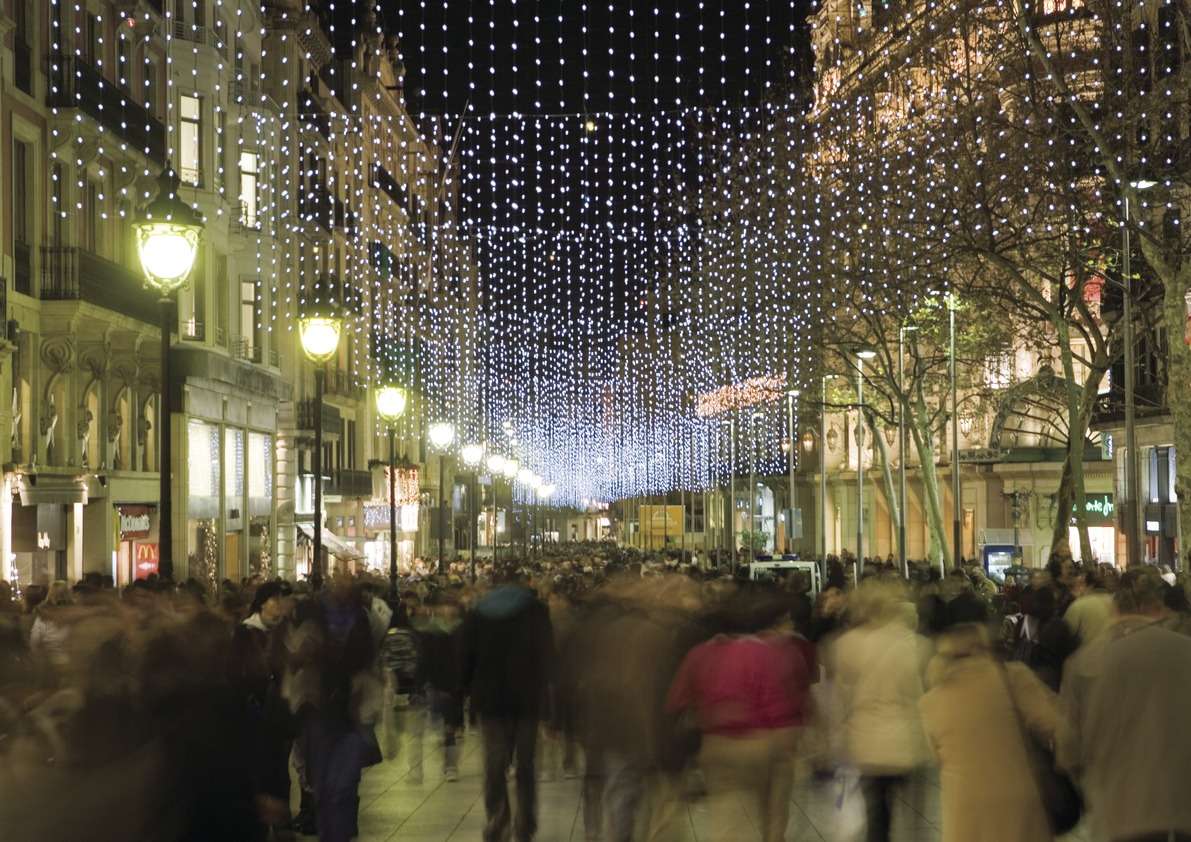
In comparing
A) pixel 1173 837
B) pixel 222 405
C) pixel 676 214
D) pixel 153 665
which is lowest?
pixel 1173 837

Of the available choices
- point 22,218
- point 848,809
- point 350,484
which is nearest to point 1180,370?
point 848,809

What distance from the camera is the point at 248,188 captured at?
43969 millimetres

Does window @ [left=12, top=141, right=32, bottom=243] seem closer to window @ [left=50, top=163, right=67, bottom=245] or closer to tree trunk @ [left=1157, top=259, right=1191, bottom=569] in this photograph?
window @ [left=50, top=163, right=67, bottom=245]

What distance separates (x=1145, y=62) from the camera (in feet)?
124

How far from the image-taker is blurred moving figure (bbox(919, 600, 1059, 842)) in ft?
26.3

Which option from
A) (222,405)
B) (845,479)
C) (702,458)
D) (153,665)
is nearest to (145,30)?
(222,405)

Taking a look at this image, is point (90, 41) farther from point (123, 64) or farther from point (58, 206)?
point (58, 206)

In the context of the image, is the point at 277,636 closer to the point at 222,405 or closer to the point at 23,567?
the point at 23,567

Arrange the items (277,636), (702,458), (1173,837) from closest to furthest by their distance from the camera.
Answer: (1173,837)
(277,636)
(702,458)

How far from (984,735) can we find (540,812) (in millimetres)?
6753

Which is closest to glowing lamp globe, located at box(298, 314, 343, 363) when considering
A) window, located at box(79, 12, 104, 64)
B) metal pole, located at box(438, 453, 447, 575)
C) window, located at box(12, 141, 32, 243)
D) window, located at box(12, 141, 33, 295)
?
window, located at box(12, 141, 33, 295)

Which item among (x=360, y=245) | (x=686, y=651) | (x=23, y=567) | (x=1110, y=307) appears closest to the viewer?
(x=686, y=651)

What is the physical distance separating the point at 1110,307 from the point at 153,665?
4478cm

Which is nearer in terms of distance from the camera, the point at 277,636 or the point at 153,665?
the point at 153,665
